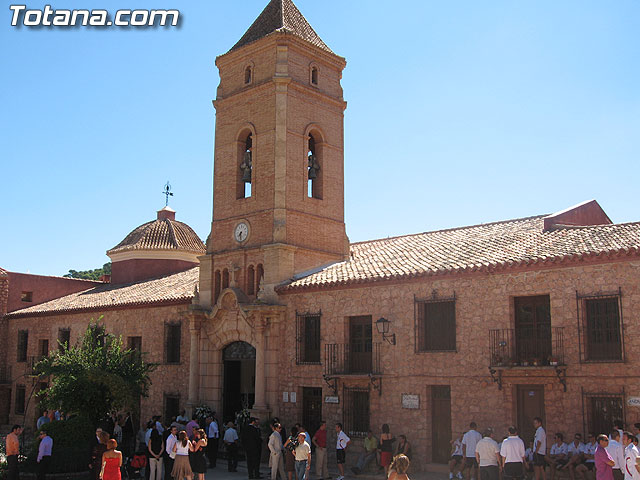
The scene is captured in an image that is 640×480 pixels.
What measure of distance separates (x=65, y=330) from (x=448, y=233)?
17495 mm

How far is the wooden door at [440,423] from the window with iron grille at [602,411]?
3686mm

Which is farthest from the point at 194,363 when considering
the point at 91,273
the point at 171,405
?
the point at 91,273

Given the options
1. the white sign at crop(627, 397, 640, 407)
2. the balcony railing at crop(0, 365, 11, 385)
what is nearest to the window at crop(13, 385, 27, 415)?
the balcony railing at crop(0, 365, 11, 385)

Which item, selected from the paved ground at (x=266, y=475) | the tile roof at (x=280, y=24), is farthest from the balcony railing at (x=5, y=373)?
the tile roof at (x=280, y=24)

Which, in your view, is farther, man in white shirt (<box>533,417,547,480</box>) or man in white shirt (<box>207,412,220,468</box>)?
man in white shirt (<box>207,412,220,468</box>)

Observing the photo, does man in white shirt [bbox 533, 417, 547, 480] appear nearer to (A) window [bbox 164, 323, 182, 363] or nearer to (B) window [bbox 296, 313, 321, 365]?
(B) window [bbox 296, 313, 321, 365]

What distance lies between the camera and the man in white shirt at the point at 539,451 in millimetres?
15094

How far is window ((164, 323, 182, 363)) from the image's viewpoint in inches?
1022

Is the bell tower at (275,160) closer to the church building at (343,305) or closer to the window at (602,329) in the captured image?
the church building at (343,305)

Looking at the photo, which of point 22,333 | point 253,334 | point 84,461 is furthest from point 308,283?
point 22,333

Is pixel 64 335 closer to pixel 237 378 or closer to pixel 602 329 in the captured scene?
pixel 237 378

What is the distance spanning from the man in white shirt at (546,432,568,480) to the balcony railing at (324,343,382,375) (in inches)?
229

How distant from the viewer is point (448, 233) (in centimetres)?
2348

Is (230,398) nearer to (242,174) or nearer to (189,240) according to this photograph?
(242,174)
